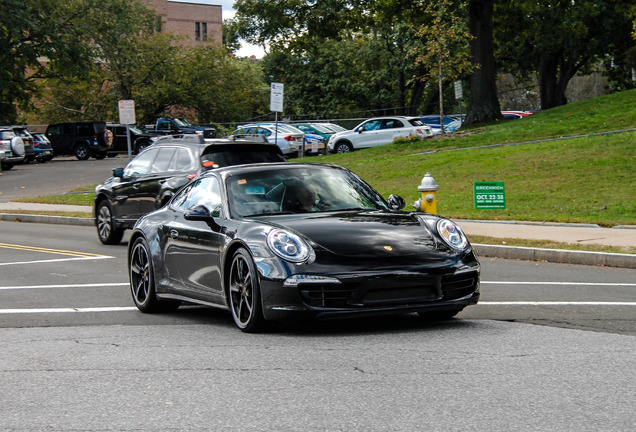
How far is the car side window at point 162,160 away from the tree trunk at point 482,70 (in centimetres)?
2165

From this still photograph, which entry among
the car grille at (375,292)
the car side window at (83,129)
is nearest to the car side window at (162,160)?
the car grille at (375,292)

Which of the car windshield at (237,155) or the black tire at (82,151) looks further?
the black tire at (82,151)

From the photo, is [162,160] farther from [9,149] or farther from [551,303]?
[9,149]

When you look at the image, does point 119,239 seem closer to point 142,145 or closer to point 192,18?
point 142,145

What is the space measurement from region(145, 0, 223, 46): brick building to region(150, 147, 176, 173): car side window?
85906 mm

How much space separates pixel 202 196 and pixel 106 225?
897cm

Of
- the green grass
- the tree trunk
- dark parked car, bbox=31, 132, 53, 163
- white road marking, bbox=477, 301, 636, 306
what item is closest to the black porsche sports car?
white road marking, bbox=477, 301, 636, 306

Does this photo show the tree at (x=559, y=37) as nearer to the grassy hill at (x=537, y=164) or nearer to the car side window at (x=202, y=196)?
the grassy hill at (x=537, y=164)

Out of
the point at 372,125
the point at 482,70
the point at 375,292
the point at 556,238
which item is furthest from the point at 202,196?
the point at 372,125

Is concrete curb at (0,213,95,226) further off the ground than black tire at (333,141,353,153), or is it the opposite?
black tire at (333,141,353,153)

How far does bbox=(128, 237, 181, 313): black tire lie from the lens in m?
9.36

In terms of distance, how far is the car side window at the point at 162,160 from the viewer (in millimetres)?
16372

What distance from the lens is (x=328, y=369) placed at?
20.3 ft

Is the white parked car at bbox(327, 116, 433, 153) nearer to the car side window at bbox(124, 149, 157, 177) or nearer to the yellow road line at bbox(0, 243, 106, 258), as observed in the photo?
the car side window at bbox(124, 149, 157, 177)
